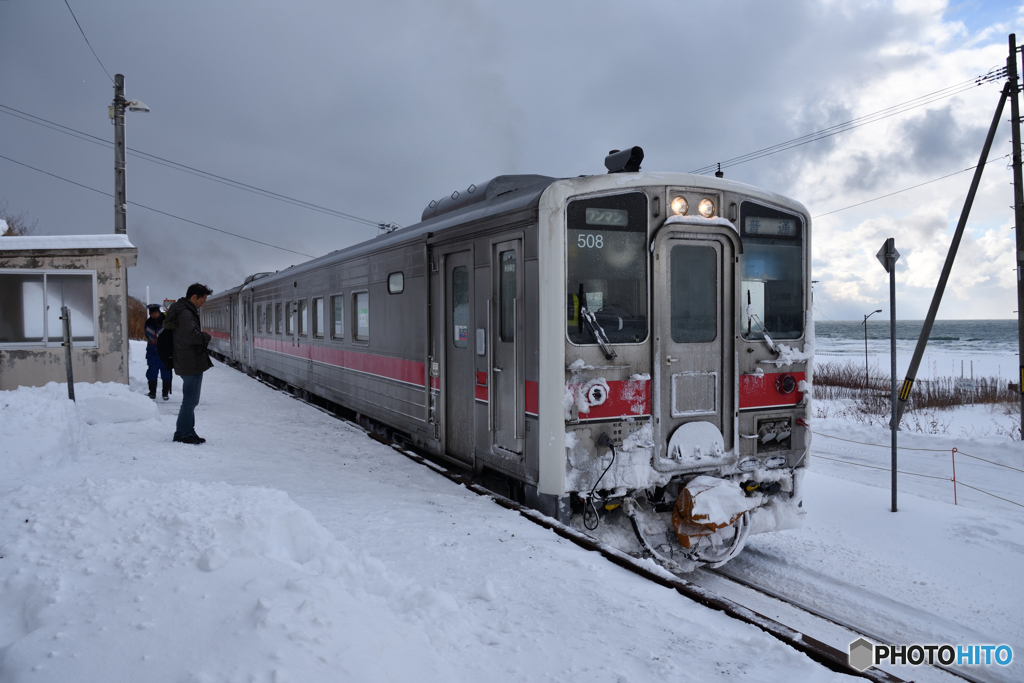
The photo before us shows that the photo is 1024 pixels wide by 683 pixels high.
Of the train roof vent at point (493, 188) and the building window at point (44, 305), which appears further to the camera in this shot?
the building window at point (44, 305)

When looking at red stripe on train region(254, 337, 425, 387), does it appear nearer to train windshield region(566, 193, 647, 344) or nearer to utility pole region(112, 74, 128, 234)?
train windshield region(566, 193, 647, 344)

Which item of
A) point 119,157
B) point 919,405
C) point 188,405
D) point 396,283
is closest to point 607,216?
point 396,283

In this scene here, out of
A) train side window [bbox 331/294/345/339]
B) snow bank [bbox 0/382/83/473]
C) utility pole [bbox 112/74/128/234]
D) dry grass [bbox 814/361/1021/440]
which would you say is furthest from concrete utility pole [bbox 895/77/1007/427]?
utility pole [bbox 112/74/128/234]

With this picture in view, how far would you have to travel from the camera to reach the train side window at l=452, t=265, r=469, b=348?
20.7ft

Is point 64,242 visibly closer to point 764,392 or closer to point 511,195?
point 511,195

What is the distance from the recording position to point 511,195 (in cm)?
591

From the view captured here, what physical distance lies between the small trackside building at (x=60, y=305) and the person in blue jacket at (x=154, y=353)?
3.25 ft

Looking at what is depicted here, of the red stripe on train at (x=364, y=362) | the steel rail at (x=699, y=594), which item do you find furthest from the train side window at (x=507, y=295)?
the red stripe on train at (x=364, y=362)

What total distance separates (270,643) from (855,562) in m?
5.04

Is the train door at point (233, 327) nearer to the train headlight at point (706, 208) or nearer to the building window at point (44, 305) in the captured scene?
the building window at point (44, 305)

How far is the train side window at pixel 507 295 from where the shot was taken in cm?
547

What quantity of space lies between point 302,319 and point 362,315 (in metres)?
4.09

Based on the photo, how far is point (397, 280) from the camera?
26.0 feet

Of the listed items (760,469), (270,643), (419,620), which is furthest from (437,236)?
(270,643)
